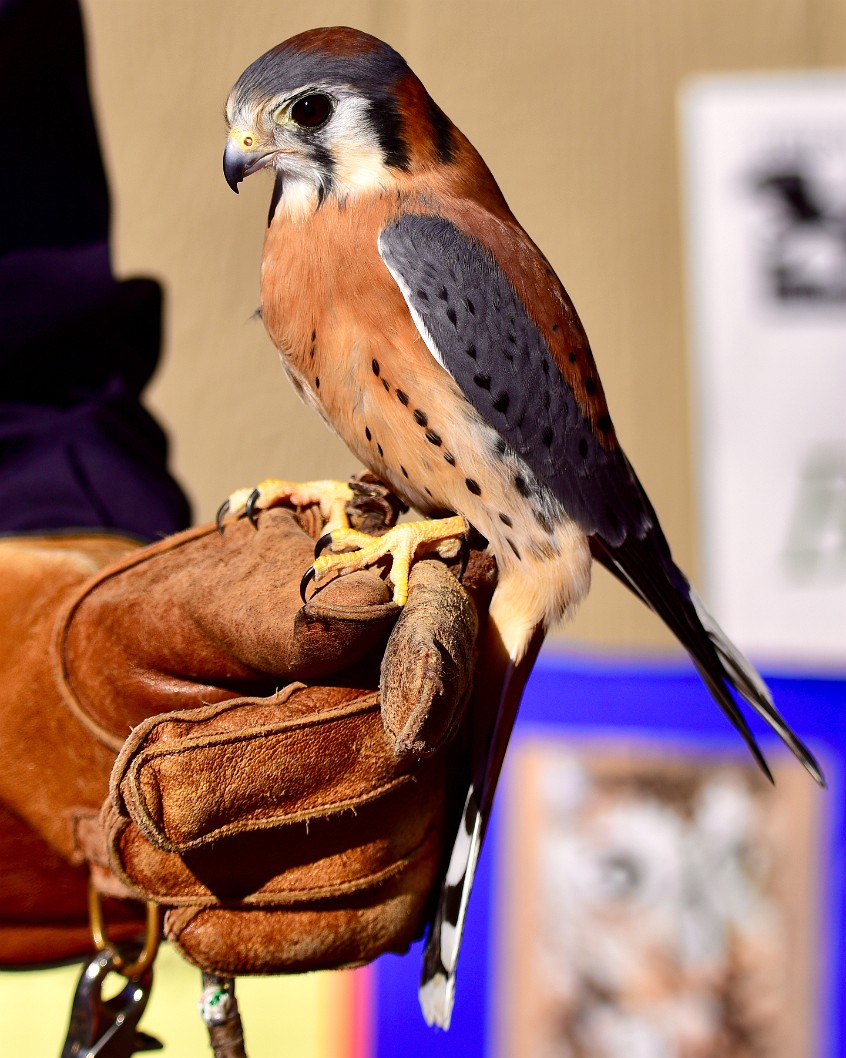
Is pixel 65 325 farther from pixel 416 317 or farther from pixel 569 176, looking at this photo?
pixel 569 176

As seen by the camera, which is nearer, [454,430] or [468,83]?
[454,430]

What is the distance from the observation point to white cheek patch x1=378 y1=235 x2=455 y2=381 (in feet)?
3.51

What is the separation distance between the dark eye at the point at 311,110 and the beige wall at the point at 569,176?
5.31 ft

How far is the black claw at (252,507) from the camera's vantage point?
121cm

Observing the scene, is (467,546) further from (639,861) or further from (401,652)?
(639,861)

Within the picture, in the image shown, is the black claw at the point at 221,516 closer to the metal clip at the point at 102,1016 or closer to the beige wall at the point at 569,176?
the metal clip at the point at 102,1016

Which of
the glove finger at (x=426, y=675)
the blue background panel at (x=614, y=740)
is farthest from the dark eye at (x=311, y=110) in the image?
the blue background panel at (x=614, y=740)

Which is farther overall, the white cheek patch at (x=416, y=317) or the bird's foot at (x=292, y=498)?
the bird's foot at (x=292, y=498)

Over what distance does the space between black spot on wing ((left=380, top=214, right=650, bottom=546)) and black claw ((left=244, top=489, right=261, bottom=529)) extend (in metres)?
0.30

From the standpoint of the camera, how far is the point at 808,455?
2.75m

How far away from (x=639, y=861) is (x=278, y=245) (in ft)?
6.52

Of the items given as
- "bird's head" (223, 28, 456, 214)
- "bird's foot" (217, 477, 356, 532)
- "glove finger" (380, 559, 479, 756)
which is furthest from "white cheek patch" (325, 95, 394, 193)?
"glove finger" (380, 559, 479, 756)

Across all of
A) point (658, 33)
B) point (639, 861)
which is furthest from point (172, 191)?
point (639, 861)

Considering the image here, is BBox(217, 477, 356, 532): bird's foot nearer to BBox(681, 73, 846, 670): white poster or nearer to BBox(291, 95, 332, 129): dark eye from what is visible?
BBox(291, 95, 332, 129): dark eye
